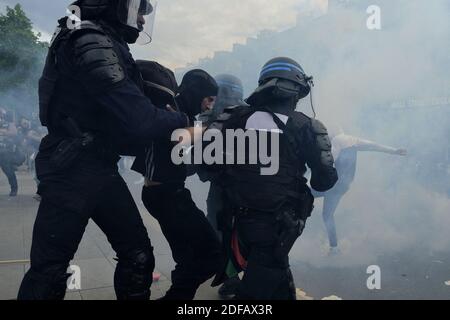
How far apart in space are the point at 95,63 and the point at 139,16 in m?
0.57

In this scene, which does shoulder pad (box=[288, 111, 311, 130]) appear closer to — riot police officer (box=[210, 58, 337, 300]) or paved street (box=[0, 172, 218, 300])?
riot police officer (box=[210, 58, 337, 300])

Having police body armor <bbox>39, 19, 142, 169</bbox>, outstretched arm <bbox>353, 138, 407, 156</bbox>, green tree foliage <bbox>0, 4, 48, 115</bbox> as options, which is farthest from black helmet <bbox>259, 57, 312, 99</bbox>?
green tree foliage <bbox>0, 4, 48, 115</bbox>

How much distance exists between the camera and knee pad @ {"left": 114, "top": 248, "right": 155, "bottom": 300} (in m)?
2.00

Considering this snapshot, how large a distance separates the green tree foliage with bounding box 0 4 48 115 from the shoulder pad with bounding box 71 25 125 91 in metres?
14.0

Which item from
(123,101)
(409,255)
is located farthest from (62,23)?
(409,255)

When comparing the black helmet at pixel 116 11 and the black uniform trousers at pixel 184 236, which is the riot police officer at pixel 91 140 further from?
the black uniform trousers at pixel 184 236

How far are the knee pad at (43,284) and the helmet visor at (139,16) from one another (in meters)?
1.26

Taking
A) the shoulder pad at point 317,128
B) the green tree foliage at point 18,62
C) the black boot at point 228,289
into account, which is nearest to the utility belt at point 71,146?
the shoulder pad at point 317,128

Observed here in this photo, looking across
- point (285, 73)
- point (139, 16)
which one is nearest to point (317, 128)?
point (285, 73)

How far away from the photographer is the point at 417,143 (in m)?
8.64

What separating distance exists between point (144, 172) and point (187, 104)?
518mm

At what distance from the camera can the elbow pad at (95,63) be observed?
Answer: 5.53 feet

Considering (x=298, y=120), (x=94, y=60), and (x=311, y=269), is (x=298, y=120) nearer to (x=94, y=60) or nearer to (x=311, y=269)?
(x=94, y=60)
